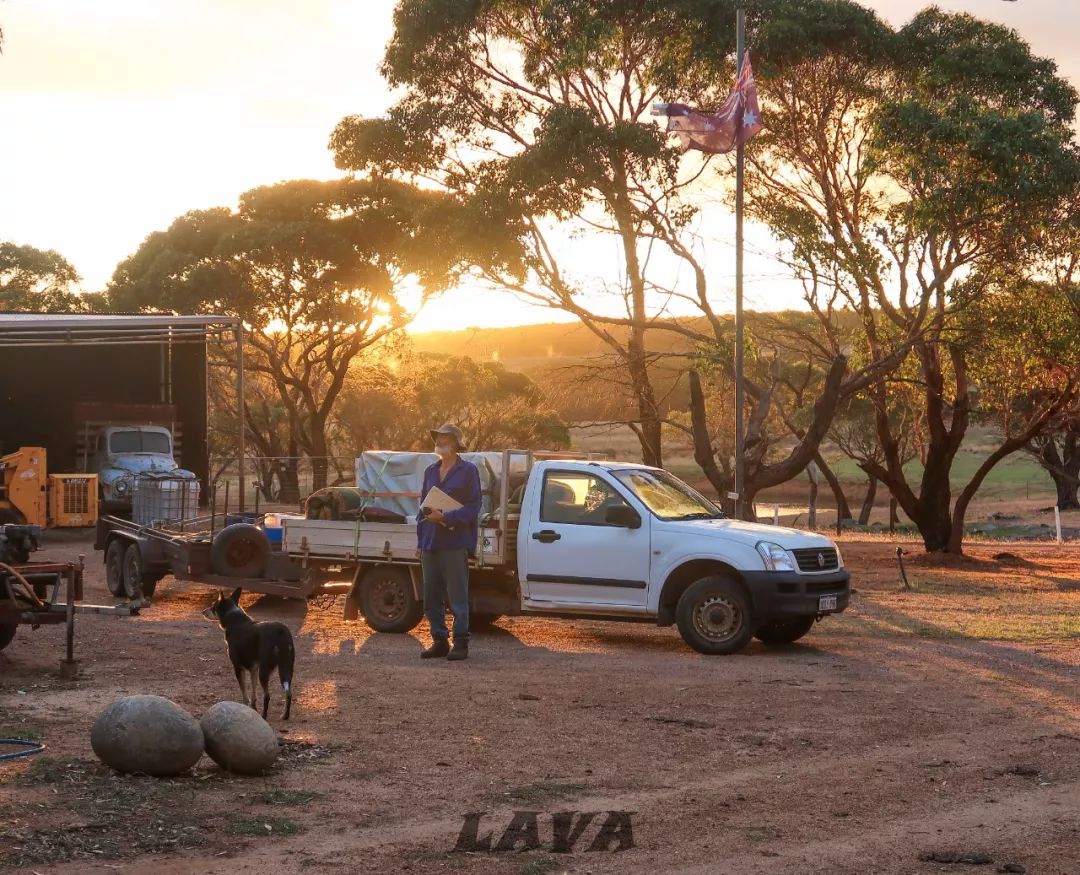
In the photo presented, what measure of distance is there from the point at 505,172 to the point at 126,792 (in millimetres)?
20762

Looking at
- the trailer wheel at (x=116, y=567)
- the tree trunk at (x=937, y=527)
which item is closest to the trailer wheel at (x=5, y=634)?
the trailer wheel at (x=116, y=567)

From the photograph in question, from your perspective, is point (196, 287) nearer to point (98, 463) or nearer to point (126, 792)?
point (98, 463)

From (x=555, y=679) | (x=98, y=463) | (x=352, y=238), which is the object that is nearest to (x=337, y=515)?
(x=555, y=679)

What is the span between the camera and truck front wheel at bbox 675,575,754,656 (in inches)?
503

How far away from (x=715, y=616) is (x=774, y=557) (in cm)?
75

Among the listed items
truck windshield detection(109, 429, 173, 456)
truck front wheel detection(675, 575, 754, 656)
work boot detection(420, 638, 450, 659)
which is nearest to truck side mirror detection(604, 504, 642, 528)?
truck front wheel detection(675, 575, 754, 656)

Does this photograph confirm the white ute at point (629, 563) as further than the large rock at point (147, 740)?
Yes

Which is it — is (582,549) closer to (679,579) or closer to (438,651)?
(679,579)

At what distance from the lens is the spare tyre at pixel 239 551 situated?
51.3 feet

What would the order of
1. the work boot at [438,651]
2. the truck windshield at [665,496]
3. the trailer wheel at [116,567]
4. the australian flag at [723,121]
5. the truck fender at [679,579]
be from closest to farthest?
the work boot at [438,651] → the truck fender at [679,579] → the truck windshield at [665,496] → the trailer wheel at [116,567] → the australian flag at [723,121]

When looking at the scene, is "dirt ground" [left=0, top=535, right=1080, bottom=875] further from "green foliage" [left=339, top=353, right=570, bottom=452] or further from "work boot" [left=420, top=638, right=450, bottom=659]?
"green foliage" [left=339, top=353, right=570, bottom=452]

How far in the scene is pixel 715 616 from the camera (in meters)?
12.9

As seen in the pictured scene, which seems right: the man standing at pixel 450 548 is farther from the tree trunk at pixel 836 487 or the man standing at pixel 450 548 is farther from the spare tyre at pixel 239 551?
the tree trunk at pixel 836 487

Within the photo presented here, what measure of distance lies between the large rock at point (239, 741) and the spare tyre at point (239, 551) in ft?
25.8
